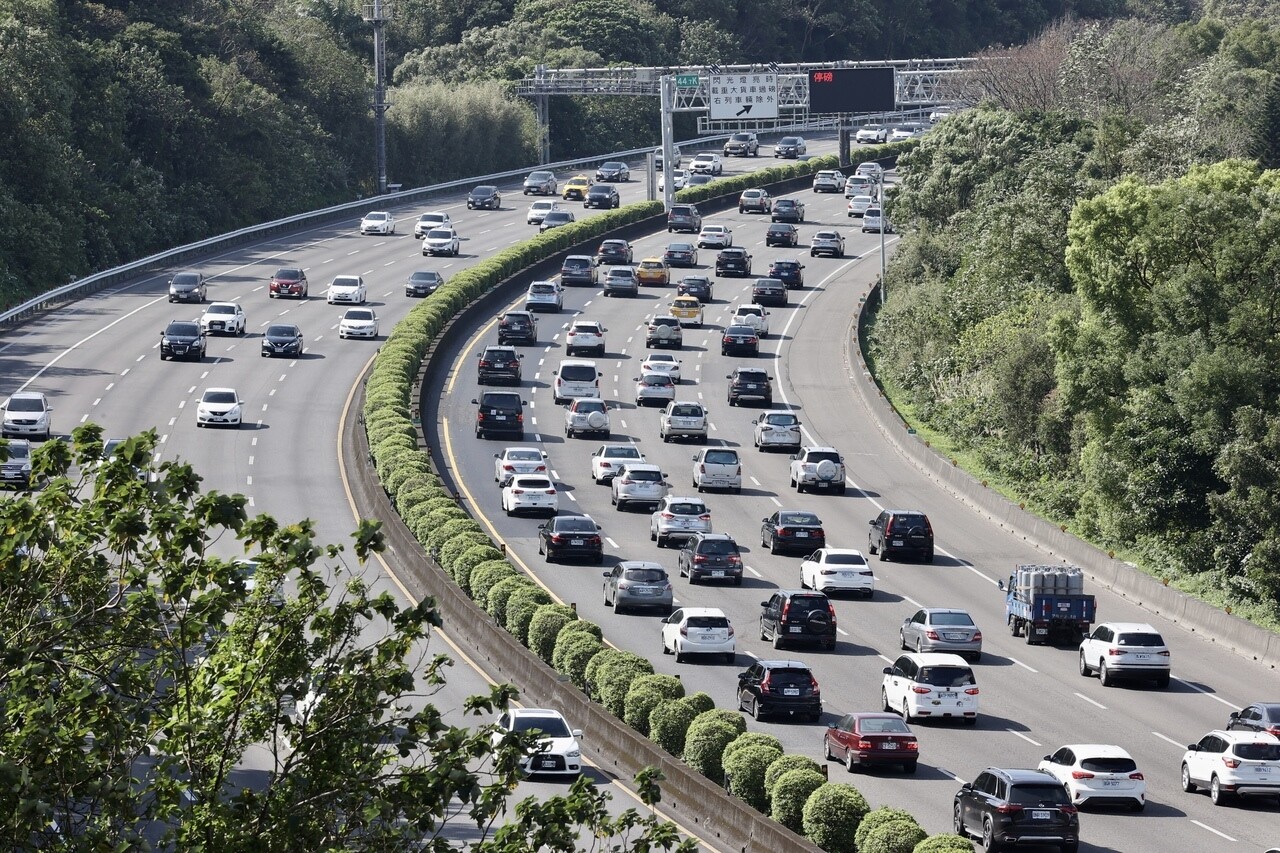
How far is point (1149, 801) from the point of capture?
35.7 meters

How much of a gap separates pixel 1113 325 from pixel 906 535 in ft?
43.4

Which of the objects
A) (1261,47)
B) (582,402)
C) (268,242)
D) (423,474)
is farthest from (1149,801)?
(1261,47)

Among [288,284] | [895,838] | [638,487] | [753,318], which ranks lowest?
[638,487]

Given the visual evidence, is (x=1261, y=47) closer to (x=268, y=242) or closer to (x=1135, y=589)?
(x=268, y=242)

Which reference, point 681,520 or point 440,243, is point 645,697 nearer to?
point 681,520


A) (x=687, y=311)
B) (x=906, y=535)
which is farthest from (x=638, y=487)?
(x=687, y=311)

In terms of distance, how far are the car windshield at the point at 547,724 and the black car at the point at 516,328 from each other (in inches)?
2061

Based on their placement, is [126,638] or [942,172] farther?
[942,172]

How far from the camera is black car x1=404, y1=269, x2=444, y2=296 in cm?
9506

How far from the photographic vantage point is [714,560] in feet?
173

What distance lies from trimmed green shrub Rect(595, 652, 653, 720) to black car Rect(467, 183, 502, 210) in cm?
8670

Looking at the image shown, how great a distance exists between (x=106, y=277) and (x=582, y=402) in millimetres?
33607

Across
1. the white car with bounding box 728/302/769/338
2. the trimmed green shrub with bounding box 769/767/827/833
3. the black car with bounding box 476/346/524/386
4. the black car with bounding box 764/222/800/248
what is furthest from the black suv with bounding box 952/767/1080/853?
the black car with bounding box 764/222/800/248

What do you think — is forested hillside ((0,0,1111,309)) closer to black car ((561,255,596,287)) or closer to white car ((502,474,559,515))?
black car ((561,255,596,287))
